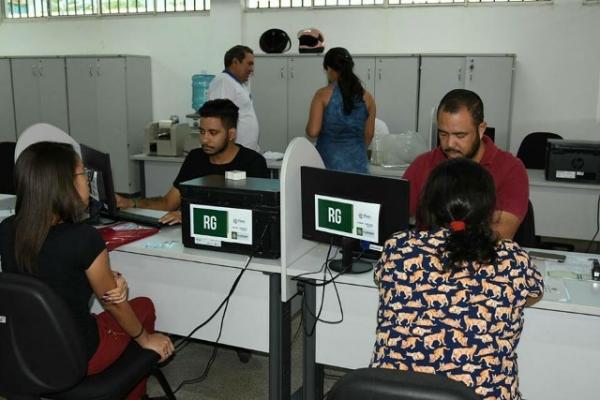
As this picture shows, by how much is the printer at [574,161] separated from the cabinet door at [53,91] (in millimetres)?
5128

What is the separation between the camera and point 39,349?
1.62 metres

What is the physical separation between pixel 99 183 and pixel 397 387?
1848 millimetres

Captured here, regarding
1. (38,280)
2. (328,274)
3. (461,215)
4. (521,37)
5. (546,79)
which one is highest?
(521,37)

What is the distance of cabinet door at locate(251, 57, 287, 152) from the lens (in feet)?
19.0

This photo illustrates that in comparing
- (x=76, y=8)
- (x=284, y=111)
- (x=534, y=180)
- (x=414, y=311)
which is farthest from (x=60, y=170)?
(x=76, y=8)

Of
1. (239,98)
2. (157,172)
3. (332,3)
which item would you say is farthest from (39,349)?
(332,3)

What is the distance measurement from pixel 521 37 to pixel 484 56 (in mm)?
496

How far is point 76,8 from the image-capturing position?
23.0 ft

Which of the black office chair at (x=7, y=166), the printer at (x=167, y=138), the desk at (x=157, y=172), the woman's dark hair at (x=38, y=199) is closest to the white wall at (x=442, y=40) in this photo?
the printer at (x=167, y=138)

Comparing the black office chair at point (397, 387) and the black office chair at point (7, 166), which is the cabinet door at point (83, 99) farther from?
the black office chair at point (397, 387)

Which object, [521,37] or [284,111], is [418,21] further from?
[284,111]

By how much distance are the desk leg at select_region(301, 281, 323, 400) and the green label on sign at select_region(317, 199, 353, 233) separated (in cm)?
25

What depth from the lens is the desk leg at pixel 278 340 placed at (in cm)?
217

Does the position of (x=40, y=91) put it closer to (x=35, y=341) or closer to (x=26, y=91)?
(x=26, y=91)
